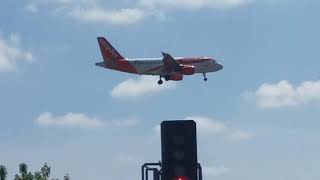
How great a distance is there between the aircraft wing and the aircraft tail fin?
25.7ft

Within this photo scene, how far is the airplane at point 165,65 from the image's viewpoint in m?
87.4

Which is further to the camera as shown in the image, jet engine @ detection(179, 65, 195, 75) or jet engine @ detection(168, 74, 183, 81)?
jet engine @ detection(179, 65, 195, 75)

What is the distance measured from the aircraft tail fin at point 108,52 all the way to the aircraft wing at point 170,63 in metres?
7.84

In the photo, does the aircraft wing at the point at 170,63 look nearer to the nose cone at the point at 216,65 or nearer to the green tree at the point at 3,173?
the nose cone at the point at 216,65

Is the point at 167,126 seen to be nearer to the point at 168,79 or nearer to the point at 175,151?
the point at 175,151

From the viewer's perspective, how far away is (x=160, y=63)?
91.1 meters

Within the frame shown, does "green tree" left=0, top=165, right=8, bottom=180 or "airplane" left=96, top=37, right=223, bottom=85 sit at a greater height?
"airplane" left=96, top=37, right=223, bottom=85

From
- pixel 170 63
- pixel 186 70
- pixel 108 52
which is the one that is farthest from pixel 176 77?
pixel 108 52

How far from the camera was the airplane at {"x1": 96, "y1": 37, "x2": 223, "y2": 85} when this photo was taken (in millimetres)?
87438

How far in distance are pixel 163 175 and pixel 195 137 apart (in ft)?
1.85

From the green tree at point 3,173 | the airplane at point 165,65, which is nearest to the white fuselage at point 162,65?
the airplane at point 165,65

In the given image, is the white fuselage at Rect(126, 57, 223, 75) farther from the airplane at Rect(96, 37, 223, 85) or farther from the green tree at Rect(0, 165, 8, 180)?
the green tree at Rect(0, 165, 8, 180)

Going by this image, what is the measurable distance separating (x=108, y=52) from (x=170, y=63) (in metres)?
11.0

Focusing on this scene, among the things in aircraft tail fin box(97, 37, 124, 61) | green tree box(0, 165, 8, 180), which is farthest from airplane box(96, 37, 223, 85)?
green tree box(0, 165, 8, 180)
